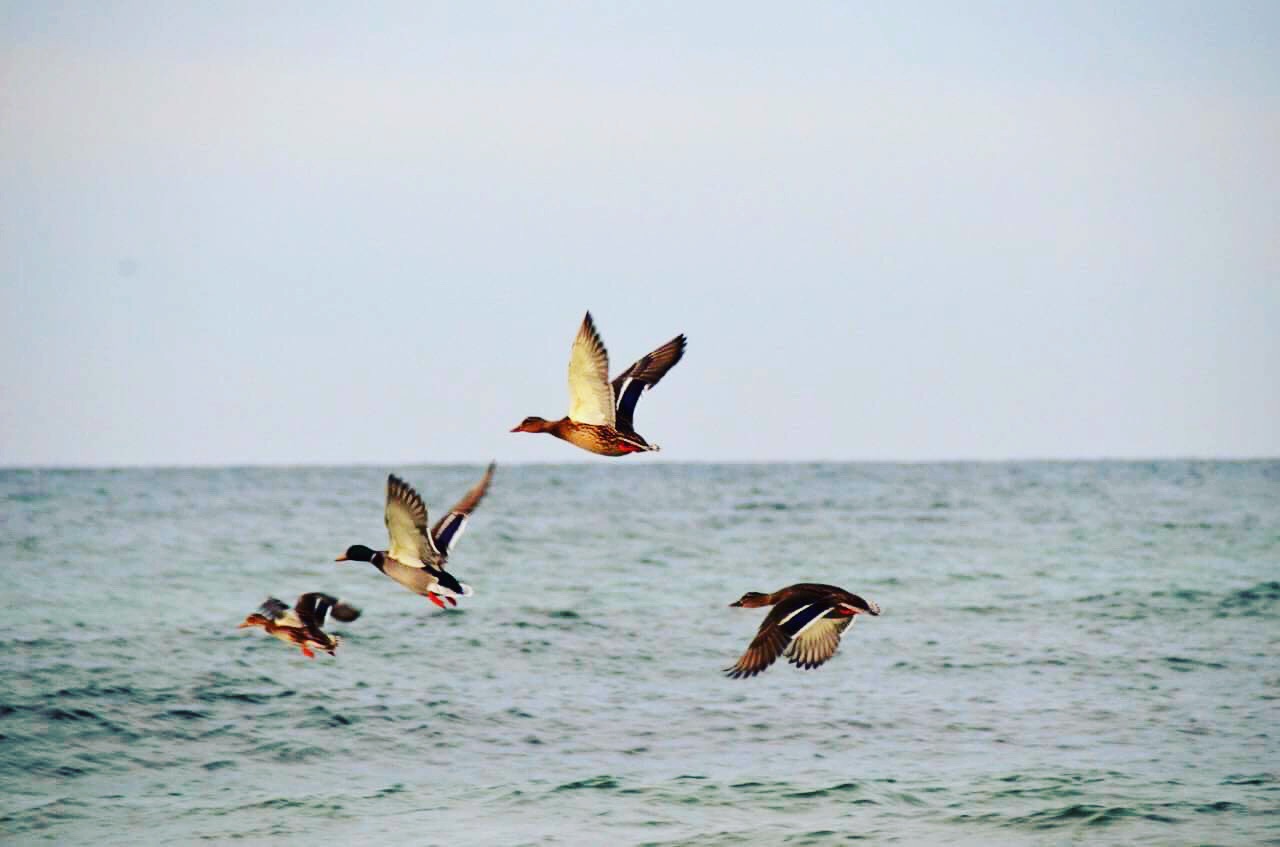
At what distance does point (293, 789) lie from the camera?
15891 mm

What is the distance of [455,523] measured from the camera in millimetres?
11297

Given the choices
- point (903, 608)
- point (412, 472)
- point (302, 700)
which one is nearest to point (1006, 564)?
point (903, 608)

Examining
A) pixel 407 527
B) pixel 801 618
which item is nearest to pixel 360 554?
pixel 407 527

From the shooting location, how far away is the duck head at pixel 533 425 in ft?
37.2

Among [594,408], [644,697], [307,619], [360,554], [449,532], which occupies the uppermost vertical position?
[594,408]

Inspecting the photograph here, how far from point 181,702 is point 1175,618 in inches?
600

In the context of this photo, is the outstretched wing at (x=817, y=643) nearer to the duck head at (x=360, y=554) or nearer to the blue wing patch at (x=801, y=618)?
the blue wing patch at (x=801, y=618)

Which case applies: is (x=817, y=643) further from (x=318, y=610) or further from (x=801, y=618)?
(x=318, y=610)

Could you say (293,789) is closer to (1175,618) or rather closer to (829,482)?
(1175,618)

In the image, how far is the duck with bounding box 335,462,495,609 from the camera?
10.5 metres

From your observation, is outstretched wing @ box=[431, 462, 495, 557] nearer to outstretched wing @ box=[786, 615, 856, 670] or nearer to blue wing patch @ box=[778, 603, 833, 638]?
blue wing patch @ box=[778, 603, 833, 638]

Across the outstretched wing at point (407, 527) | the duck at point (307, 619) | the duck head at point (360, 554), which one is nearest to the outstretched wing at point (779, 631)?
the outstretched wing at point (407, 527)

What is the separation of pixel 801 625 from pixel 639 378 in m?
2.05

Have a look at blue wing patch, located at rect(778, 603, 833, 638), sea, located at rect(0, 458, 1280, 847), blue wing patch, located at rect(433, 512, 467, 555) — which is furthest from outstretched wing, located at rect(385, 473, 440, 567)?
sea, located at rect(0, 458, 1280, 847)
